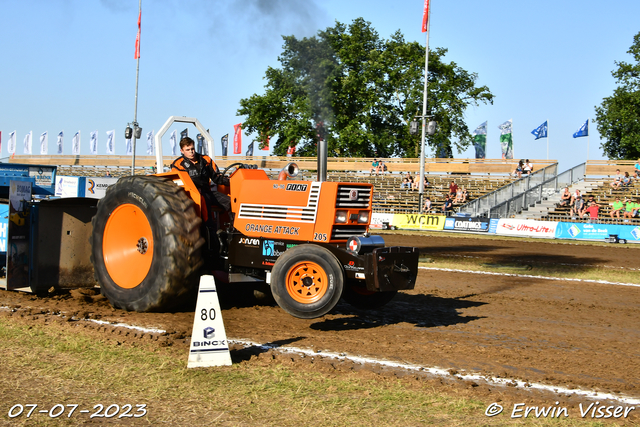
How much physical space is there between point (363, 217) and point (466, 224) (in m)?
21.3

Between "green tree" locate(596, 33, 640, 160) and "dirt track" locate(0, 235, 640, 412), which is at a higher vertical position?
"green tree" locate(596, 33, 640, 160)

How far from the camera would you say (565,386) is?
5.21 m

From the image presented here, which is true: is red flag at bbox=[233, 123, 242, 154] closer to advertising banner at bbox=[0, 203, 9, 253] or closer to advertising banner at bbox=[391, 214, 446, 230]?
advertising banner at bbox=[391, 214, 446, 230]

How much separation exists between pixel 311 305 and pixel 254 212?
144 centimetres

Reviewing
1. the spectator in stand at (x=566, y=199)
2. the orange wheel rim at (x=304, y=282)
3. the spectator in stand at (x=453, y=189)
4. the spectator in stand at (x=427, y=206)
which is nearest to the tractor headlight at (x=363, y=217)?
the orange wheel rim at (x=304, y=282)

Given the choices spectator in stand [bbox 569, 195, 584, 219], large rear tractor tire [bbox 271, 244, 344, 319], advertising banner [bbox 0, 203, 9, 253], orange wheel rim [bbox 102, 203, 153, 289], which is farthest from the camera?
spectator in stand [bbox 569, 195, 584, 219]

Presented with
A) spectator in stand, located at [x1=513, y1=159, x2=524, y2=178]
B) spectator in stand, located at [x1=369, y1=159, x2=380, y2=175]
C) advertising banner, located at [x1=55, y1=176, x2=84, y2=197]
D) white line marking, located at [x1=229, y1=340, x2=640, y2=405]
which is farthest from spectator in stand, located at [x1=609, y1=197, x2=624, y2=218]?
advertising banner, located at [x1=55, y1=176, x2=84, y2=197]

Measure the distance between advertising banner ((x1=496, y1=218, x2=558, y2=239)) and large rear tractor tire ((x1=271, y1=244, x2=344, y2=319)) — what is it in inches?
813

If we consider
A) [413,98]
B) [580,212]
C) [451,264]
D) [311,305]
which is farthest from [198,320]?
[413,98]

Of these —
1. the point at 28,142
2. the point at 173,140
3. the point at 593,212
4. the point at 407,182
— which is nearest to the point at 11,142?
the point at 28,142

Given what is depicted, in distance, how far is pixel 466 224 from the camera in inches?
1092

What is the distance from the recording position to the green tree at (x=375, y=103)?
100ft

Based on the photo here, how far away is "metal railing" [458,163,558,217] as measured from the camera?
30.4 metres

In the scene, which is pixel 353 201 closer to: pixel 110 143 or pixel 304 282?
pixel 304 282
